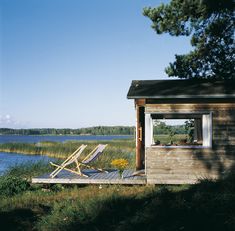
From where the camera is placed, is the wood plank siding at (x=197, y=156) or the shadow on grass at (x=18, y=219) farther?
the wood plank siding at (x=197, y=156)

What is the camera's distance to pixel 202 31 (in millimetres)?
18016

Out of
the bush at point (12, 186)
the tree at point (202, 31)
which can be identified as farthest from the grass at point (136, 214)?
the tree at point (202, 31)

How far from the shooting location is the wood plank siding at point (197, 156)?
11.9 metres

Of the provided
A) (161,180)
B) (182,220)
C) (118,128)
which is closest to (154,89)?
(161,180)

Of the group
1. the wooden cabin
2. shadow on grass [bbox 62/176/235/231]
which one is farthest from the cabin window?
shadow on grass [bbox 62/176/235/231]

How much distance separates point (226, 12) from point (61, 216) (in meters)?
13.7

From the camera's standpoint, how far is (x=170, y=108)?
39.8 feet

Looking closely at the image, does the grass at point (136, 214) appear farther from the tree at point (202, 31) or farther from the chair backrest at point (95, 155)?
the tree at point (202, 31)

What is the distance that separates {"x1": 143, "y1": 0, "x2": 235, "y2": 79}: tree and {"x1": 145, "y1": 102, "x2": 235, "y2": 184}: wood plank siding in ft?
19.6

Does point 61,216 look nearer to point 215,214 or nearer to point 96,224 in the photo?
point 96,224

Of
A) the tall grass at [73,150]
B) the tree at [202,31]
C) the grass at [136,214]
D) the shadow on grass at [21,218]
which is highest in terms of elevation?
the tree at [202,31]

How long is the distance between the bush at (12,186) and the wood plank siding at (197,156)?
4252 millimetres

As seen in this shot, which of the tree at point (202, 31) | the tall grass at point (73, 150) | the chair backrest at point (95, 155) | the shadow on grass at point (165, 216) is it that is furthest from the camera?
the tall grass at point (73, 150)

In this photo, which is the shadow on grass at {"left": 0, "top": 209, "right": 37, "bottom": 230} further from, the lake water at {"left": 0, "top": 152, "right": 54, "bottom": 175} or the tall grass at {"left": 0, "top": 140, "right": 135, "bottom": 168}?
the lake water at {"left": 0, "top": 152, "right": 54, "bottom": 175}
